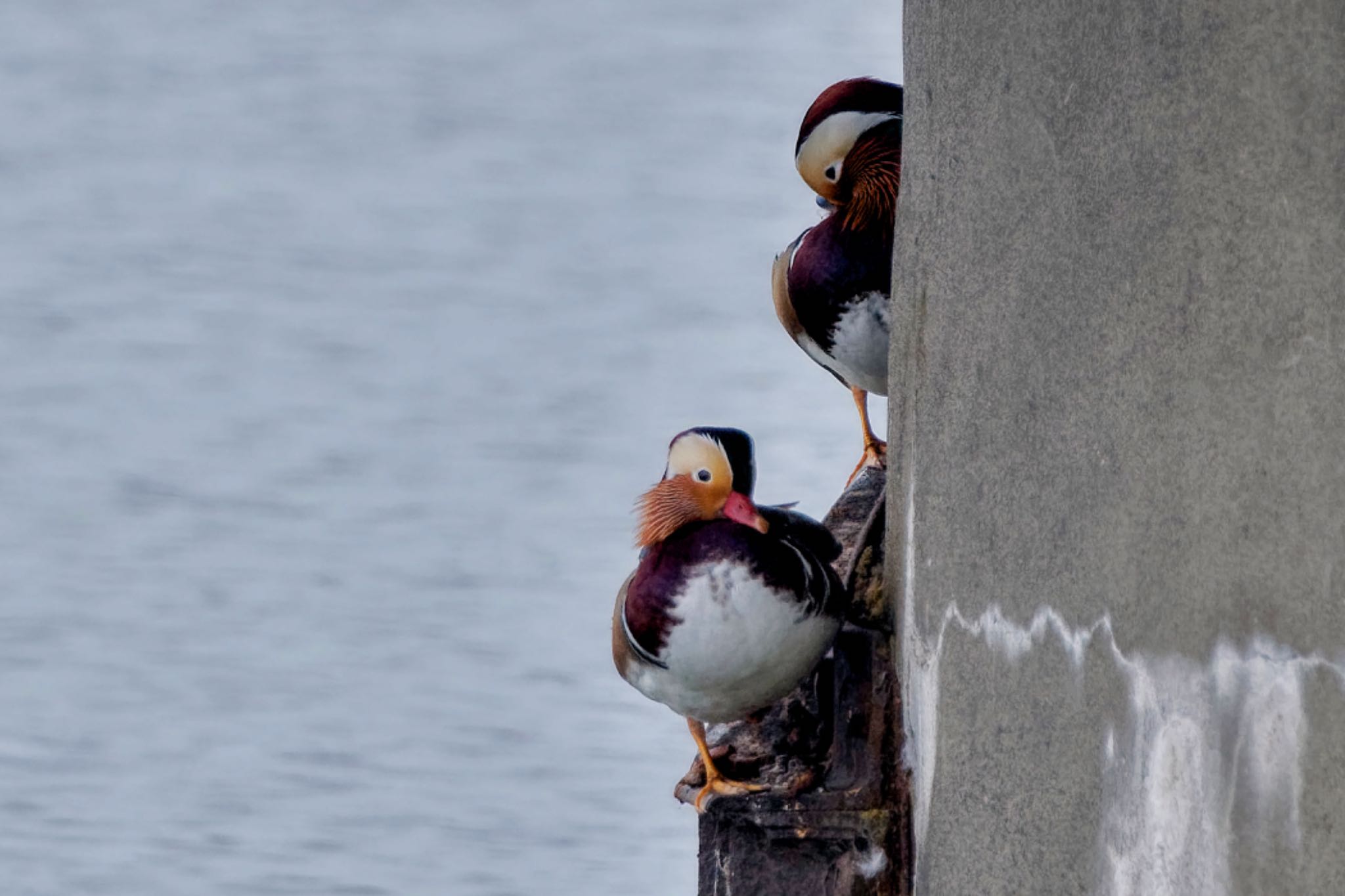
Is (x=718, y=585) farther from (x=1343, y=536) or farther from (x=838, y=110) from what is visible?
(x=1343, y=536)

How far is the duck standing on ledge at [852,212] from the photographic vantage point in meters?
1.94

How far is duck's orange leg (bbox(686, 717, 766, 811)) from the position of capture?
172 cm

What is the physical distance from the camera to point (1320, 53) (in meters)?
0.76

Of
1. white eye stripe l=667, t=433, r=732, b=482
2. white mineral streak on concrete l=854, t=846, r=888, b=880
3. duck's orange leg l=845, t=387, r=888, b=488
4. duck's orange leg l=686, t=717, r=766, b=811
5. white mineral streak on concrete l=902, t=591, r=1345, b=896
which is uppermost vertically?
duck's orange leg l=845, t=387, r=888, b=488

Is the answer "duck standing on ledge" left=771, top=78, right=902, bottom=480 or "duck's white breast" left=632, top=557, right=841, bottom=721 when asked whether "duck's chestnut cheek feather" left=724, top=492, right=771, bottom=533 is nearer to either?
"duck's white breast" left=632, top=557, right=841, bottom=721

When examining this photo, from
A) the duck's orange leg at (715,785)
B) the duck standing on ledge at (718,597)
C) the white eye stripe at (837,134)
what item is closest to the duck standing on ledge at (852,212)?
the white eye stripe at (837,134)

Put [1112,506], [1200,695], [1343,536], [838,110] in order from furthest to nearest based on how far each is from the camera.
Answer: [838,110] < [1112,506] < [1200,695] < [1343,536]

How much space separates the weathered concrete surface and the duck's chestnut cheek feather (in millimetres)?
167

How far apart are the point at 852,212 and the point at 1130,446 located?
0.99m

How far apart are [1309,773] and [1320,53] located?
0.96 feet

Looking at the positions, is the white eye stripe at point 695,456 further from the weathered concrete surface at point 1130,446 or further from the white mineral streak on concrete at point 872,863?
the white mineral streak on concrete at point 872,863

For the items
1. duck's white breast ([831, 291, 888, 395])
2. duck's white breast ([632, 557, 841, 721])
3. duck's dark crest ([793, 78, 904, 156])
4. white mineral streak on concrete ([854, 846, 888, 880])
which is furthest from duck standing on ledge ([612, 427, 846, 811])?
duck's dark crest ([793, 78, 904, 156])

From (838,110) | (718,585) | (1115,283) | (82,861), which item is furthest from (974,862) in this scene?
(82,861)

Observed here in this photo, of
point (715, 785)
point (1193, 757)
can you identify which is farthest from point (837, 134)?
point (1193, 757)
